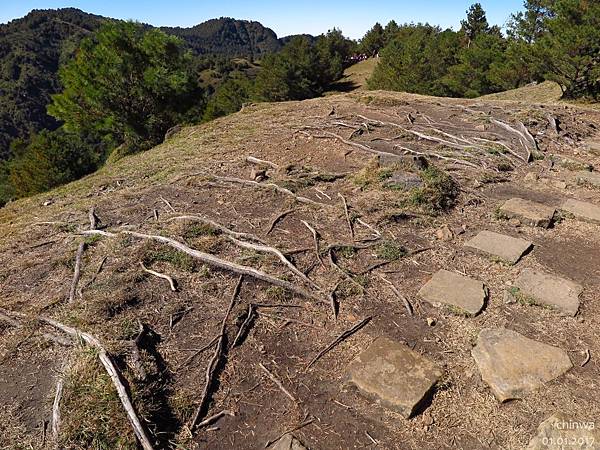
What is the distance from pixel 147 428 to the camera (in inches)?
67.6

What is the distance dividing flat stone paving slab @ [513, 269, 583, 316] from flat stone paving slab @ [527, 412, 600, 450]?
0.93m

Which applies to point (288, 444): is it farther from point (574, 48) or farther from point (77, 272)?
point (574, 48)

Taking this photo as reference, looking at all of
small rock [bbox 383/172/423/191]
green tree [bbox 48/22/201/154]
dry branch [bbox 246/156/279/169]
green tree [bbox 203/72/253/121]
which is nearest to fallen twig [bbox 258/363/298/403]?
small rock [bbox 383/172/423/191]

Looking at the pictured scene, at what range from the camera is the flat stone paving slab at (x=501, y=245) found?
306 centimetres

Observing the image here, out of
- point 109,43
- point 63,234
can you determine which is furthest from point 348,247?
point 109,43

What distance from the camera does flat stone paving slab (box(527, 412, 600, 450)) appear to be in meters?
1.63

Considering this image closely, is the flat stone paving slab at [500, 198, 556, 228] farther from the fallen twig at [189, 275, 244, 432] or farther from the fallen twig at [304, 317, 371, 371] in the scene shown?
the fallen twig at [189, 275, 244, 432]

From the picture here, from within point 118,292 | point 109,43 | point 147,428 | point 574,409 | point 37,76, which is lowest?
point 574,409

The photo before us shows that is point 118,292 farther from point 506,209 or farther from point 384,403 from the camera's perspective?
point 506,209

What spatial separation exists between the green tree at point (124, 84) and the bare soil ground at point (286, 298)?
10069 mm

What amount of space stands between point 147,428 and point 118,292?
3.73 feet

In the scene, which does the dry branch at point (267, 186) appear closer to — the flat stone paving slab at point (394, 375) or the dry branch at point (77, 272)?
the dry branch at point (77, 272)

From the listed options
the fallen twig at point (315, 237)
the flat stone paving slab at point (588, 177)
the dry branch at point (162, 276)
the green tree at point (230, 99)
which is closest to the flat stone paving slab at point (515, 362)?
the fallen twig at point (315, 237)

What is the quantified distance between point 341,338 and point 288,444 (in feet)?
2.41
